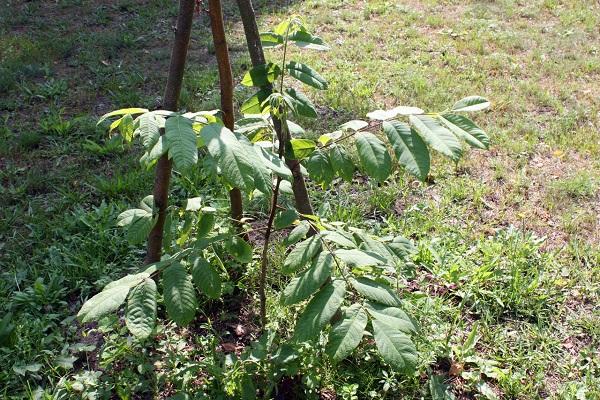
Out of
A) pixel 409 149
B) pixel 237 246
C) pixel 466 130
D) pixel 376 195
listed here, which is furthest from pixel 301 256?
pixel 376 195

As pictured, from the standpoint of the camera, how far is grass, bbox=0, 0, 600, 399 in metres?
2.59

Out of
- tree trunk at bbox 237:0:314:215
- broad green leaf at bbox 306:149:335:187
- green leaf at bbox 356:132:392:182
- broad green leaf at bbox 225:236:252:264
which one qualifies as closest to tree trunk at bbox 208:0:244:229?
tree trunk at bbox 237:0:314:215

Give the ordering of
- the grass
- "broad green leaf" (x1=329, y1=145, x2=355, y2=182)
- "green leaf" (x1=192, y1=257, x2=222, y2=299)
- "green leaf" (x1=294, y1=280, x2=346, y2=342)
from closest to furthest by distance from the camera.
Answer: "green leaf" (x1=294, y1=280, x2=346, y2=342)
"green leaf" (x1=192, y1=257, x2=222, y2=299)
"broad green leaf" (x1=329, y1=145, x2=355, y2=182)
the grass

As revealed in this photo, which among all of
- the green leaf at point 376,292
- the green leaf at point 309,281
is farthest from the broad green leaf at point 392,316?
the green leaf at point 309,281

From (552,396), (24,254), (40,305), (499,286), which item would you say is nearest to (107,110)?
(24,254)

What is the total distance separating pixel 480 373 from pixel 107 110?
3.75 metres

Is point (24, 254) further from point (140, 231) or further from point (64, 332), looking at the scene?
point (140, 231)

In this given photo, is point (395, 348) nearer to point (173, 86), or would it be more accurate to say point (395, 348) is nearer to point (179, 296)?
point (179, 296)

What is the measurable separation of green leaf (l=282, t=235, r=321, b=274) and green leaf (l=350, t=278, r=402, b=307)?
0.17 metres

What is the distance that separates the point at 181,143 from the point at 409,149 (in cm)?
73

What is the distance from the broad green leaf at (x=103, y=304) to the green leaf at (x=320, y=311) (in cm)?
54

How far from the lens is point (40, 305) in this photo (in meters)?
2.95

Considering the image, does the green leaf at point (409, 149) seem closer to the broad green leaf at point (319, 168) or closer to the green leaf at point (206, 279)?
the broad green leaf at point (319, 168)

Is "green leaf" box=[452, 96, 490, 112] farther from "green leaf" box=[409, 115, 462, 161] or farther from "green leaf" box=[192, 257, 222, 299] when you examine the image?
"green leaf" box=[192, 257, 222, 299]
